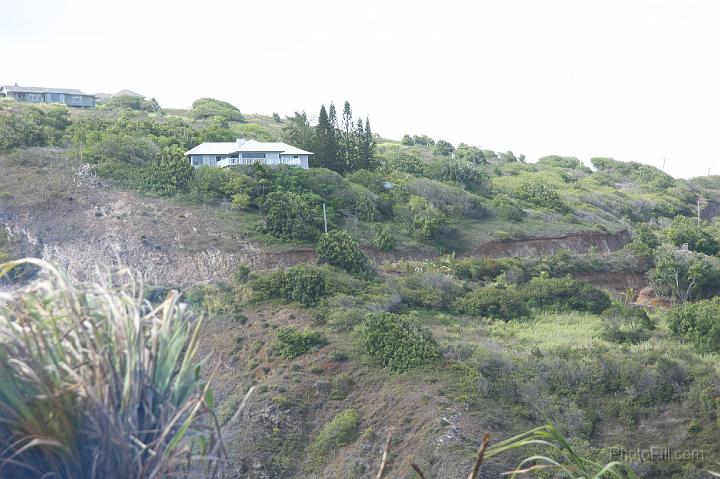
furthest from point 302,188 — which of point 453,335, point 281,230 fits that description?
point 453,335

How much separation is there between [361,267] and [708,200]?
182 ft

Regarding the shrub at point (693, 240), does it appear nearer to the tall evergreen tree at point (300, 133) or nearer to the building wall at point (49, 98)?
the tall evergreen tree at point (300, 133)

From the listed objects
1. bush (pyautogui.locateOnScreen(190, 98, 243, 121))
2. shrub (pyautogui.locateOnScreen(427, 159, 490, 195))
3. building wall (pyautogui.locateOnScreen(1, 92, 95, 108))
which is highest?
building wall (pyautogui.locateOnScreen(1, 92, 95, 108))

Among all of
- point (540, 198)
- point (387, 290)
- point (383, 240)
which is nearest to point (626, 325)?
point (387, 290)

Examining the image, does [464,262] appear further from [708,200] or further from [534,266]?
[708,200]

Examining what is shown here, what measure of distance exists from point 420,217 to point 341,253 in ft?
31.8

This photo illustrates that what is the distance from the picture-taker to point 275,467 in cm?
2105

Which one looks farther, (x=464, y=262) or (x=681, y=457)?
(x=464, y=262)

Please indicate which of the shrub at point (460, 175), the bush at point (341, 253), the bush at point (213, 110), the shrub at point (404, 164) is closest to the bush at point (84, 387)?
the bush at point (341, 253)

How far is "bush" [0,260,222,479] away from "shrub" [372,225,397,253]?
3281cm

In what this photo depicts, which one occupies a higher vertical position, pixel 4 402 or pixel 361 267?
pixel 4 402

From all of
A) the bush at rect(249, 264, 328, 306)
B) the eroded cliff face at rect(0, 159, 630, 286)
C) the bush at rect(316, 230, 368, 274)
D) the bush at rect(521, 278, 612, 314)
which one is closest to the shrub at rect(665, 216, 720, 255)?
the eroded cliff face at rect(0, 159, 630, 286)

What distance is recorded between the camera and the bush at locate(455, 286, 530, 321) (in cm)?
3120

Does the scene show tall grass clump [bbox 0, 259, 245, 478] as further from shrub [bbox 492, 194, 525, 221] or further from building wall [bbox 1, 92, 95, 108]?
building wall [bbox 1, 92, 95, 108]
